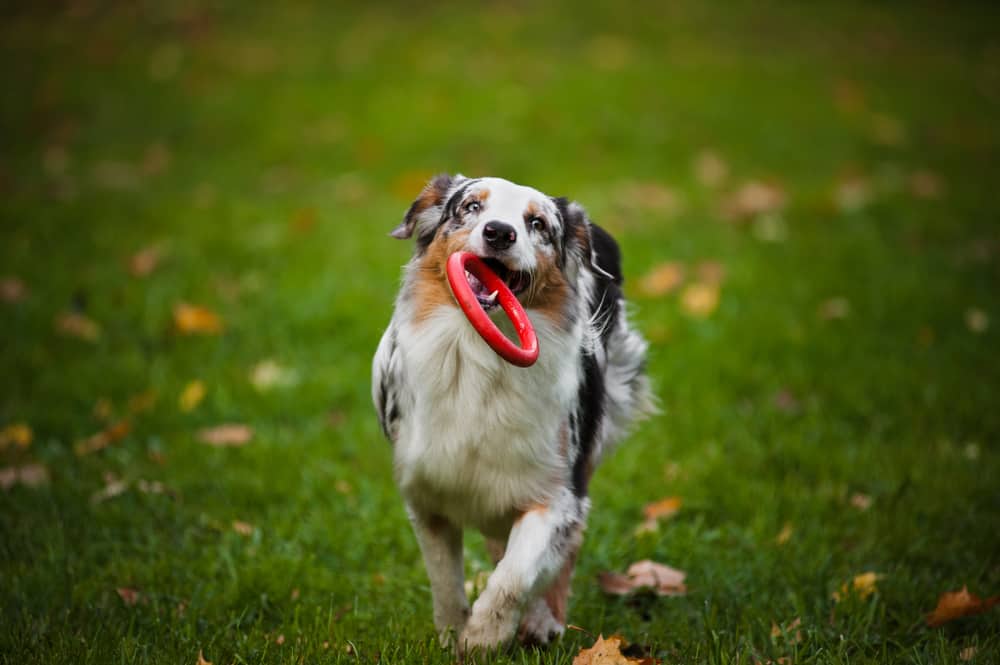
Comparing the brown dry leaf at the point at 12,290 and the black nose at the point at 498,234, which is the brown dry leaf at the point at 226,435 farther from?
the black nose at the point at 498,234

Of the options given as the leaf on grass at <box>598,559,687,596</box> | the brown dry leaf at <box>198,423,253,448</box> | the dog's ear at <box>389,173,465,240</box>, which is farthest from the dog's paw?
the brown dry leaf at <box>198,423,253,448</box>

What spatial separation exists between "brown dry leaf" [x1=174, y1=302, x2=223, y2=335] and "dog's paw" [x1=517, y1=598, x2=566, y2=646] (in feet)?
11.7

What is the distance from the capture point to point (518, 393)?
284 cm

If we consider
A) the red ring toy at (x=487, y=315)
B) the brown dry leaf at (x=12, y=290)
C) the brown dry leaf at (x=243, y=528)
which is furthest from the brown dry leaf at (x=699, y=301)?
the brown dry leaf at (x=12, y=290)

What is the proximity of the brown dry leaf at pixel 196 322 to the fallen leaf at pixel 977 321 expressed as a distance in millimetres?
4573

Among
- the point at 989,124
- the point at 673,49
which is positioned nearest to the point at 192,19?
the point at 673,49

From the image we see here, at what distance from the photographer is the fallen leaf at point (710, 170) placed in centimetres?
876

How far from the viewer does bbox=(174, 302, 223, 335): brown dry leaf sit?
5.95 m

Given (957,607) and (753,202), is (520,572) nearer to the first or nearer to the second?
(957,607)

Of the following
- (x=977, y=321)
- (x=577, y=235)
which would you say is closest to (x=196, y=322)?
(x=577, y=235)

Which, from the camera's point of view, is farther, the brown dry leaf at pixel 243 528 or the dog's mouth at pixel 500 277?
the brown dry leaf at pixel 243 528

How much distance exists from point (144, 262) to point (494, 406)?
4.82m

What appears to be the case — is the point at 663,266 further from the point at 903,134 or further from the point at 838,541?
the point at 903,134

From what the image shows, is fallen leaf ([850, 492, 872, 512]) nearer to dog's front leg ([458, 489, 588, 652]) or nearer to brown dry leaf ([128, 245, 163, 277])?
dog's front leg ([458, 489, 588, 652])
